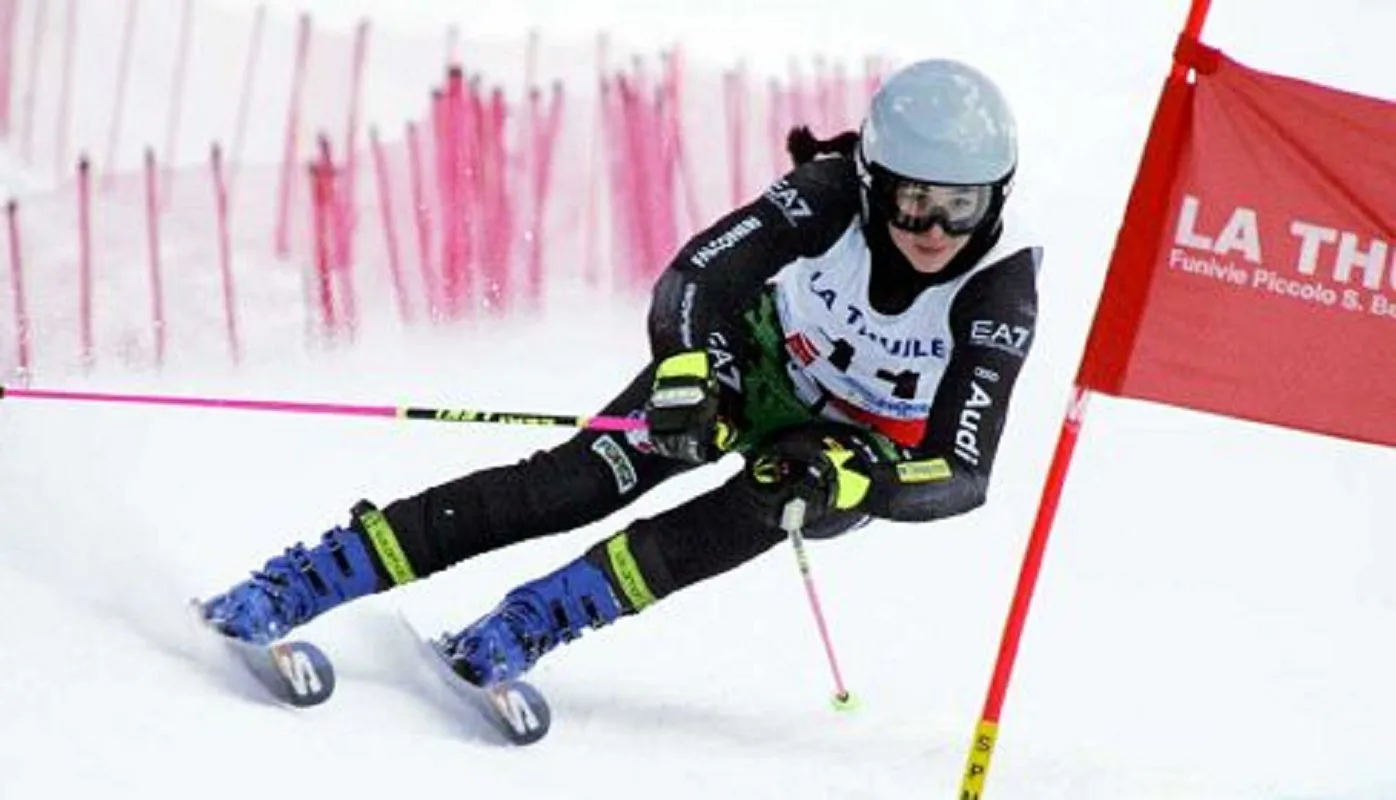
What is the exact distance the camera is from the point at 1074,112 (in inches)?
350

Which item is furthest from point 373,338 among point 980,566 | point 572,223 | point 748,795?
point 748,795

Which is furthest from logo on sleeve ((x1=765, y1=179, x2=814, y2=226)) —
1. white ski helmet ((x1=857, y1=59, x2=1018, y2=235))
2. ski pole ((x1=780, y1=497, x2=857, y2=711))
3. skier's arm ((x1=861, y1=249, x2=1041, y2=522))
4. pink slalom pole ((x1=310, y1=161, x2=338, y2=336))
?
pink slalom pole ((x1=310, y1=161, x2=338, y2=336))

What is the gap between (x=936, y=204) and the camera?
4.65 metres

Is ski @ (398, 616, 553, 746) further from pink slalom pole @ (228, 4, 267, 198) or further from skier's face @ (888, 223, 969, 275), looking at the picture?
pink slalom pole @ (228, 4, 267, 198)

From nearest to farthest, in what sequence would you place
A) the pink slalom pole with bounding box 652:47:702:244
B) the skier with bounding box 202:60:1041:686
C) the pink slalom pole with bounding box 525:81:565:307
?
the skier with bounding box 202:60:1041:686, the pink slalom pole with bounding box 525:81:565:307, the pink slalom pole with bounding box 652:47:702:244

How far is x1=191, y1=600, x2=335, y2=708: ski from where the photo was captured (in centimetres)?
438

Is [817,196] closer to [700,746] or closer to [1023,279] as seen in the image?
[1023,279]

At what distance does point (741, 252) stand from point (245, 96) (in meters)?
3.57

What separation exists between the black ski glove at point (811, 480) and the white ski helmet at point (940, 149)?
1.64 feet

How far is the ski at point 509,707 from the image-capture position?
4.56 m

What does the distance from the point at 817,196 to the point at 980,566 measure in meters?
2.41

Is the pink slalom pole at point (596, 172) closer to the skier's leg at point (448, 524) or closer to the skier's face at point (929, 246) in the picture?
the skier's leg at point (448, 524)

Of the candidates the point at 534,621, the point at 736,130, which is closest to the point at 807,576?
the point at 534,621

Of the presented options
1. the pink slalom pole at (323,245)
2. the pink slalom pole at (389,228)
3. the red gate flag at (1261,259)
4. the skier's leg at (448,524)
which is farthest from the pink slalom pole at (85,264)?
the red gate flag at (1261,259)
